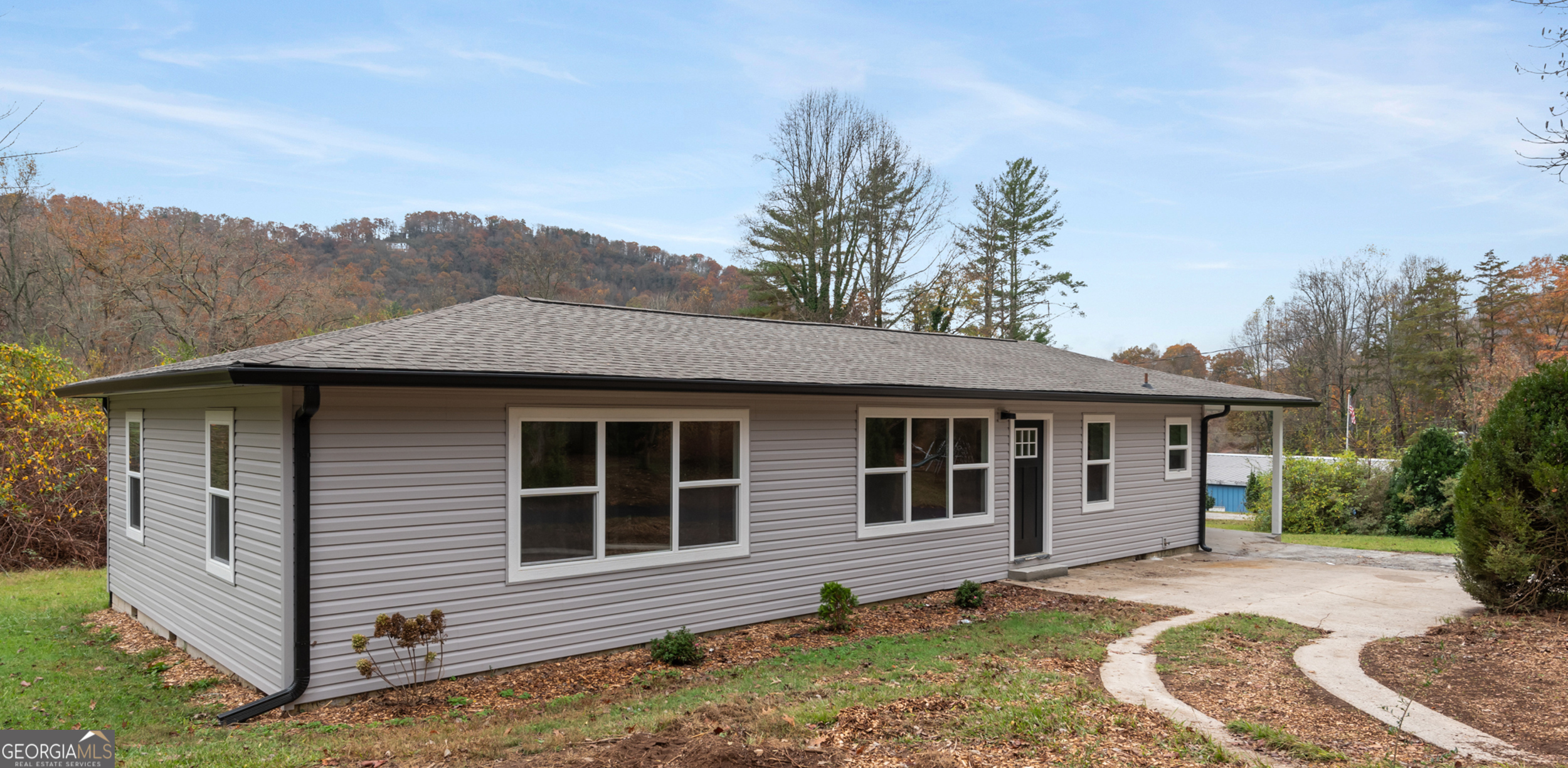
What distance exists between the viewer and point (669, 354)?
27.1 feet

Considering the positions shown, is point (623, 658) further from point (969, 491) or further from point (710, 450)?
point (969, 491)

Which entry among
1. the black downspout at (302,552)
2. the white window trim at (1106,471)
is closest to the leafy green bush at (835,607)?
the black downspout at (302,552)

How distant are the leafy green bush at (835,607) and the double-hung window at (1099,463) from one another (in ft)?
18.1

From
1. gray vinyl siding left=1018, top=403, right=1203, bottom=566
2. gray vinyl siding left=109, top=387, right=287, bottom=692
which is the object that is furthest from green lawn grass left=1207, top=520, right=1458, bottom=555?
gray vinyl siding left=109, top=387, right=287, bottom=692

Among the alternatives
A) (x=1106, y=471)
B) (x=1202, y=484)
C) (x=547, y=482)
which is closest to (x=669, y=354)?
(x=547, y=482)

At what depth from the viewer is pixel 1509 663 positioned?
612 cm

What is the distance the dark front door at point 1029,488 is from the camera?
11.2m

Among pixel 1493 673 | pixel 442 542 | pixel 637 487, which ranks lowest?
pixel 1493 673

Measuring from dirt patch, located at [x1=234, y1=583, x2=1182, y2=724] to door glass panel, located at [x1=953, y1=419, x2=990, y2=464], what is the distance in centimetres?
165

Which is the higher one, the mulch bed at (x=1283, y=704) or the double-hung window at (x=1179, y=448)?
the double-hung window at (x=1179, y=448)

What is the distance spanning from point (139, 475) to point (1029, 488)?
431 inches

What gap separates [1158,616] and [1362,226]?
29752 mm

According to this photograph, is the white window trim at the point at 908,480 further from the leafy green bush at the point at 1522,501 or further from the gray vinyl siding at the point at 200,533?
the gray vinyl siding at the point at 200,533

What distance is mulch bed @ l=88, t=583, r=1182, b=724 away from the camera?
5793 mm
